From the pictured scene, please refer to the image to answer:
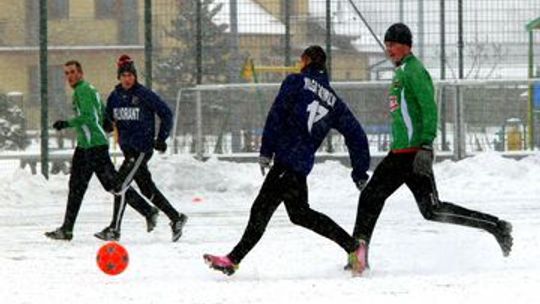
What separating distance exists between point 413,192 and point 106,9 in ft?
41.0

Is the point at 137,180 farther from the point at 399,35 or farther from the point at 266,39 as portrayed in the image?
the point at 266,39

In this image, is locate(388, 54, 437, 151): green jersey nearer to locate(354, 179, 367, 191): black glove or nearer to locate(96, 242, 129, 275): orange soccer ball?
locate(354, 179, 367, 191): black glove

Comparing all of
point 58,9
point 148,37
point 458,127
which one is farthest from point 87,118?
point 458,127

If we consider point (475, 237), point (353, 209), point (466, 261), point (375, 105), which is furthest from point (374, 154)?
point (466, 261)

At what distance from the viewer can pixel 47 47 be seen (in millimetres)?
17703

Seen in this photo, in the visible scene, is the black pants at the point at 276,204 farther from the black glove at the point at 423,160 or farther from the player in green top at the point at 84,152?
the player in green top at the point at 84,152

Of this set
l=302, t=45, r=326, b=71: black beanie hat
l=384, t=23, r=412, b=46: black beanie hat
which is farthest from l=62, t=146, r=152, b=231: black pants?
l=384, t=23, r=412, b=46: black beanie hat

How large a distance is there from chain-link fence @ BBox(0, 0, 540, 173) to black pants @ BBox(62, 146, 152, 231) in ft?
22.8

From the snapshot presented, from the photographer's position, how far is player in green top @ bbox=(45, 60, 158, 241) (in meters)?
11.1

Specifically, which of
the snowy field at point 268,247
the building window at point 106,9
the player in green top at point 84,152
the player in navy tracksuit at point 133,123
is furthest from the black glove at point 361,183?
the building window at point 106,9

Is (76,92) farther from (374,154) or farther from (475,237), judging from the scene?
(374,154)

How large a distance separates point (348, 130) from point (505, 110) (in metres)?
10.6

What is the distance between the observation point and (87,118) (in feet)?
36.6

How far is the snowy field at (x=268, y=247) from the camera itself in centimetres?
763
